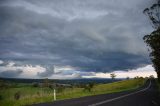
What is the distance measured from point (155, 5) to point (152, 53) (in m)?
11.3

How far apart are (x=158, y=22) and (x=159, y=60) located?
9210 mm

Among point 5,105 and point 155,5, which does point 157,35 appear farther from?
point 5,105

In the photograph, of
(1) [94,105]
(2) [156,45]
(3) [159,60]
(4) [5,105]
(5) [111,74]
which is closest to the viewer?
(1) [94,105]

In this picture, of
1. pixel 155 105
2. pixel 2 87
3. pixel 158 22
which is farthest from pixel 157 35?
pixel 155 105

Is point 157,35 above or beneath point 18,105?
above

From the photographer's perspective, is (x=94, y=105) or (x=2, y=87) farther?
(x=2, y=87)

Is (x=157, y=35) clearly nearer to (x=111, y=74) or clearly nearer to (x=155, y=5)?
(x=155, y=5)

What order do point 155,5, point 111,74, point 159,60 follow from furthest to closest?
point 111,74
point 159,60
point 155,5

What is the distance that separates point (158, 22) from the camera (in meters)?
49.5

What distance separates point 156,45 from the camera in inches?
2026

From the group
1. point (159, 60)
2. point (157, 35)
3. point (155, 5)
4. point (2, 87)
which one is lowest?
point (2, 87)

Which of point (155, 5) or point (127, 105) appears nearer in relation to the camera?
point (127, 105)

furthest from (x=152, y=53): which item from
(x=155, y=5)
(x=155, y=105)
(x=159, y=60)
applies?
(x=155, y=105)

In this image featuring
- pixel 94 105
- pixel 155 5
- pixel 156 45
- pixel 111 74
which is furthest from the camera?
pixel 111 74
